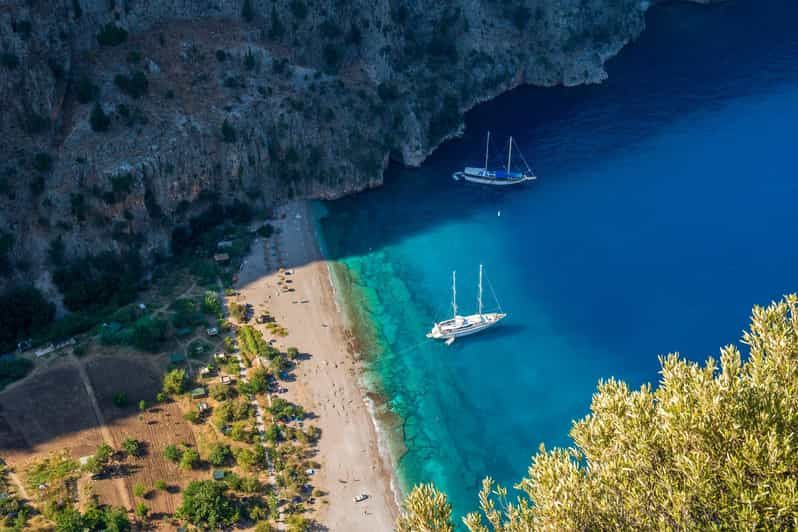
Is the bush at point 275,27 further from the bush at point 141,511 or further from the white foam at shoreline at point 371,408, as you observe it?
the bush at point 141,511

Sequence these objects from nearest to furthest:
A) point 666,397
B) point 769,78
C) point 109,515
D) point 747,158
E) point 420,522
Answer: point 666,397 < point 420,522 < point 109,515 < point 747,158 < point 769,78

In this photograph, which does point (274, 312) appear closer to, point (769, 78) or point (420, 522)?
point (420, 522)

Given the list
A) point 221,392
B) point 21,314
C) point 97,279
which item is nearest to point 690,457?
point 221,392

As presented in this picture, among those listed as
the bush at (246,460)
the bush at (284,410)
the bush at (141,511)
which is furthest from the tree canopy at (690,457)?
the bush at (284,410)

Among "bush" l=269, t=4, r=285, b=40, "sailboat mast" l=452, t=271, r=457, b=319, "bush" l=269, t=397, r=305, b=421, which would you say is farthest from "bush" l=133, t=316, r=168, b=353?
"bush" l=269, t=4, r=285, b=40

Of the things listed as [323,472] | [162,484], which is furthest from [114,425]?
[323,472]

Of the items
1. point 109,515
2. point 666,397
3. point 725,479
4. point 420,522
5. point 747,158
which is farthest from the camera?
point 747,158

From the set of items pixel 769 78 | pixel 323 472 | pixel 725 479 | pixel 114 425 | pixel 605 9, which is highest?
pixel 605 9

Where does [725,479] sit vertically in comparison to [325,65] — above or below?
below

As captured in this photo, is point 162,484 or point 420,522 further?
point 162,484
